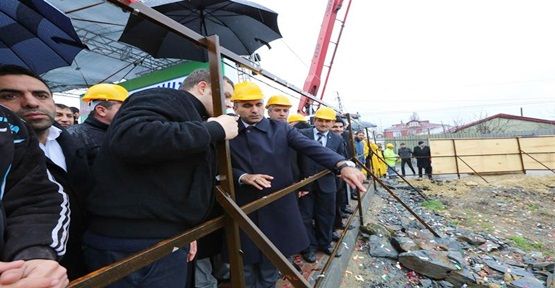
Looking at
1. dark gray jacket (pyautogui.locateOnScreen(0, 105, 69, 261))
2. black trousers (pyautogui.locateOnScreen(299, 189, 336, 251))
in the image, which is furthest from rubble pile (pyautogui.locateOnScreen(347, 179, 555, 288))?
dark gray jacket (pyautogui.locateOnScreen(0, 105, 69, 261))

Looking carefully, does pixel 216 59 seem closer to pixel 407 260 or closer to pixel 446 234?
pixel 407 260

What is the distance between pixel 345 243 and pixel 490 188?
8.50 metres

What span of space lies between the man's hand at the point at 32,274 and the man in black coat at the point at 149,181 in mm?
491

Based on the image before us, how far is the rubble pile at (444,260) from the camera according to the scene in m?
3.75

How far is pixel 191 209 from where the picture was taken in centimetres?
137

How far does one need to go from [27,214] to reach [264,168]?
1763 millimetres

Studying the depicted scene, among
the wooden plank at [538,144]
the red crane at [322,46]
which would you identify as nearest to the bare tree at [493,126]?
the wooden plank at [538,144]

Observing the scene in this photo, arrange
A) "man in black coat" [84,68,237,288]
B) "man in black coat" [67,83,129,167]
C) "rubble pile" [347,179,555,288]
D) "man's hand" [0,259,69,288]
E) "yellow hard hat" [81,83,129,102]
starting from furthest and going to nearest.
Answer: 1. "rubble pile" [347,179,555,288]
2. "yellow hard hat" [81,83,129,102]
3. "man in black coat" [67,83,129,167]
4. "man in black coat" [84,68,237,288]
5. "man's hand" [0,259,69,288]

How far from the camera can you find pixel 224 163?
1.56 m

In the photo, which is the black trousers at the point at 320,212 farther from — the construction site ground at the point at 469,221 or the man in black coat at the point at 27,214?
the man in black coat at the point at 27,214

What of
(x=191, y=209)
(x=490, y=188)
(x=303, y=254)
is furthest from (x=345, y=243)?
(x=490, y=188)

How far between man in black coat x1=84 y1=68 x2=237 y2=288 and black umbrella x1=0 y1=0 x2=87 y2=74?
1189 mm

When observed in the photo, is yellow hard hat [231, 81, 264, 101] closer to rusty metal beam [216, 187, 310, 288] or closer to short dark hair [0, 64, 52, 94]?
rusty metal beam [216, 187, 310, 288]

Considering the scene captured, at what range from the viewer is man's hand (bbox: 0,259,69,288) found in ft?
2.28
